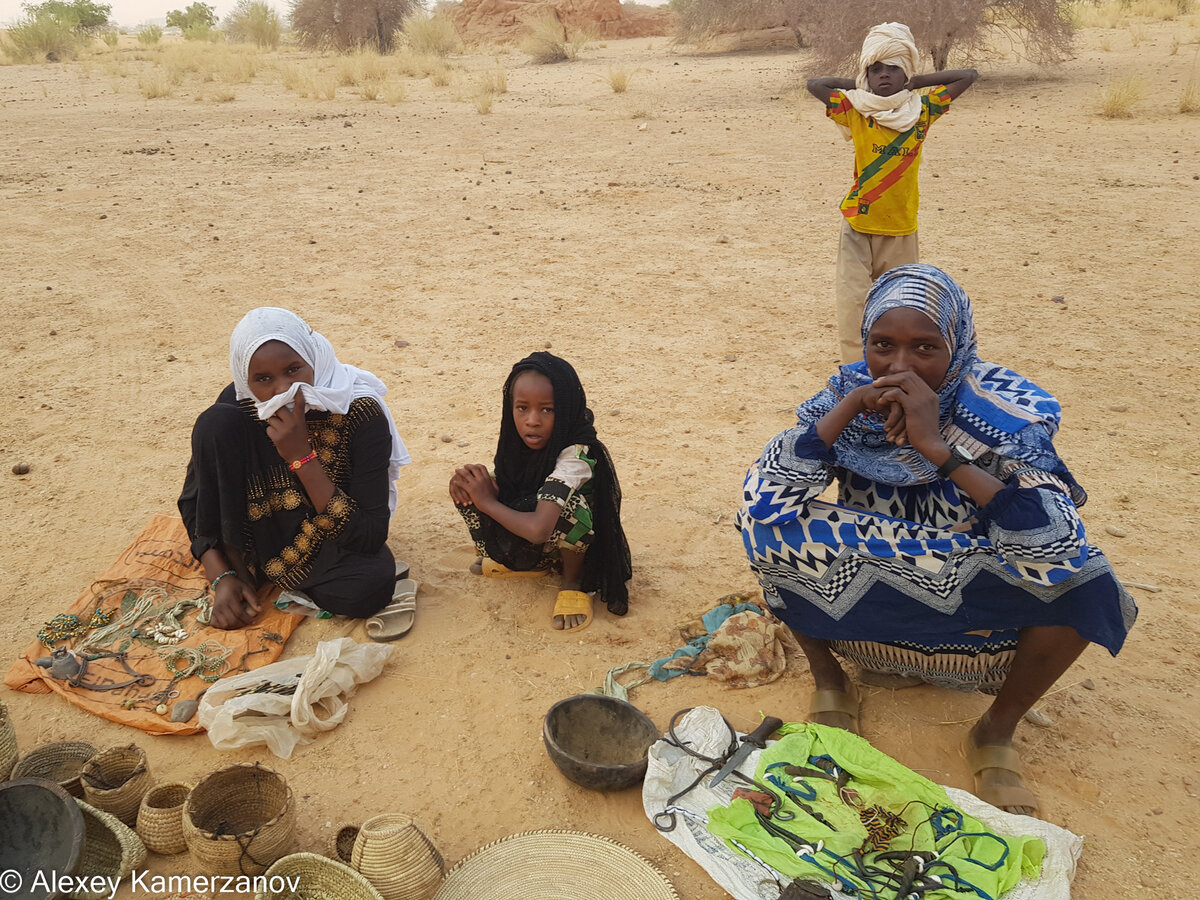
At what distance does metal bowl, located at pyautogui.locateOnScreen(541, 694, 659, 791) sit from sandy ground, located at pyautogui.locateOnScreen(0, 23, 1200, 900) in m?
0.14

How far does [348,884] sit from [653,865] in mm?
765

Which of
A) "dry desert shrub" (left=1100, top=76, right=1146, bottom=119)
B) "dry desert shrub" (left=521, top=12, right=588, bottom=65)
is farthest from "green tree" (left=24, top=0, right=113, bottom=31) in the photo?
"dry desert shrub" (left=1100, top=76, right=1146, bottom=119)

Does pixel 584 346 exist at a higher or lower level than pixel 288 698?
higher

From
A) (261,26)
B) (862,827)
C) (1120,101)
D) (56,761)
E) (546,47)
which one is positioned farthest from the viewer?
(261,26)

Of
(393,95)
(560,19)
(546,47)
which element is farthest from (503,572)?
(560,19)

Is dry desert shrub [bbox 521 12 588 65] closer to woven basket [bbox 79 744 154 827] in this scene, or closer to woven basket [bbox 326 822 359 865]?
woven basket [bbox 79 744 154 827]

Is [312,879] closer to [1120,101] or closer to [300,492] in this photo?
[300,492]

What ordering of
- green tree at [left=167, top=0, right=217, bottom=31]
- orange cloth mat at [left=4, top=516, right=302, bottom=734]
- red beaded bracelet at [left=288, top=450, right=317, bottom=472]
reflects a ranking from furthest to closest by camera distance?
green tree at [left=167, top=0, right=217, bottom=31] < red beaded bracelet at [left=288, top=450, right=317, bottom=472] < orange cloth mat at [left=4, top=516, right=302, bottom=734]

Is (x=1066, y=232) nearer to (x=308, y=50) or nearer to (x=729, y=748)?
(x=729, y=748)

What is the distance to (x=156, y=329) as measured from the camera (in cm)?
624

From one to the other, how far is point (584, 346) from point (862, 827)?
397 cm

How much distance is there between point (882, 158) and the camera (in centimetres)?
505

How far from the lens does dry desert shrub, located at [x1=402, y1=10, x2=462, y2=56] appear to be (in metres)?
24.3

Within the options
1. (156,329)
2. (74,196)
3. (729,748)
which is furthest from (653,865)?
(74,196)
